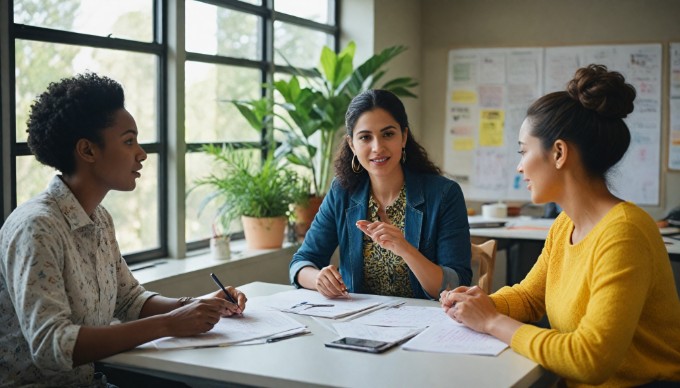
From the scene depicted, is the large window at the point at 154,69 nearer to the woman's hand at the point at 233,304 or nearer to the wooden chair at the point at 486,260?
the woman's hand at the point at 233,304

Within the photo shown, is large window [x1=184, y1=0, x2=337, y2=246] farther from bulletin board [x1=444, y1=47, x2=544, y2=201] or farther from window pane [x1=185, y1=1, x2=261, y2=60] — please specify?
bulletin board [x1=444, y1=47, x2=544, y2=201]

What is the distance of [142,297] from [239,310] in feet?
1.05

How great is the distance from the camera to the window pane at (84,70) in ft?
10.6

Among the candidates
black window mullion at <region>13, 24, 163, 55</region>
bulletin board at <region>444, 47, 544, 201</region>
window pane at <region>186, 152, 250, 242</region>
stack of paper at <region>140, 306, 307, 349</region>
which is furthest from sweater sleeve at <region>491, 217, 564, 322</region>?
bulletin board at <region>444, 47, 544, 201</region>

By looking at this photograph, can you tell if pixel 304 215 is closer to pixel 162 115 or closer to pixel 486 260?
pixel 162 115

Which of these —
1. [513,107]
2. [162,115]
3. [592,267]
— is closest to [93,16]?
[162,115]

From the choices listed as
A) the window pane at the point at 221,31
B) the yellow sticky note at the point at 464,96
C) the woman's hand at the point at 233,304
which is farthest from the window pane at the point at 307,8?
the woman's hand at the point at 233,304

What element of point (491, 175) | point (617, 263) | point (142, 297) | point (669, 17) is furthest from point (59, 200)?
point (669, 17)

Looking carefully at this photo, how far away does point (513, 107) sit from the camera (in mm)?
5914

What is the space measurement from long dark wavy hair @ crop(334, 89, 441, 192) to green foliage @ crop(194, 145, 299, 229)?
134cm

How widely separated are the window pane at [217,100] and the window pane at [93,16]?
40cm

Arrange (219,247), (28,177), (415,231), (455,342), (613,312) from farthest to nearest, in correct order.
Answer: (219,247)
(28,177)
(415,231)
(455,342)
(613,312)

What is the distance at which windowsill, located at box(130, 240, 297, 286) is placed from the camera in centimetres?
362

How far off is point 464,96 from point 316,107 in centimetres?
179
